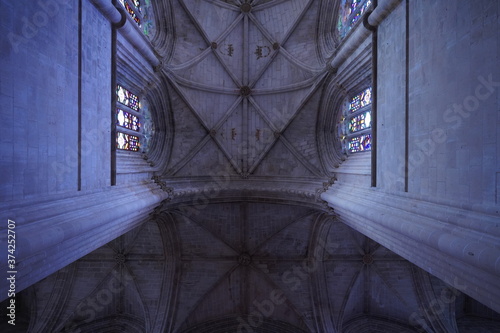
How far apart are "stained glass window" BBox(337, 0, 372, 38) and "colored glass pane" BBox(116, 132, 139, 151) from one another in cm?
883

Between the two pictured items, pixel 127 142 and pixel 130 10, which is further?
pixel 127 142

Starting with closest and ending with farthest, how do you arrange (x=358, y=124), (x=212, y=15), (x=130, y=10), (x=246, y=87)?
(x=130, y=10) < (x=358, y=124) < (x=212, y=15) < (x=246, y=87)

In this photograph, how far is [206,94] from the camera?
13.4 metres

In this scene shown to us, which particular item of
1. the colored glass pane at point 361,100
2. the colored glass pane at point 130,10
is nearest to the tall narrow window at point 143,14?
the colored glass pane at point 130,10

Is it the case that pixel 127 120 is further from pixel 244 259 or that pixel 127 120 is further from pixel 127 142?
pixel 244 259

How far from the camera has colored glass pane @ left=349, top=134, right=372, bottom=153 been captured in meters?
10.0

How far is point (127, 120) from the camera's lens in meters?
10.5

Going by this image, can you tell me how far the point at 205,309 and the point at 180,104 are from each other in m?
9.57

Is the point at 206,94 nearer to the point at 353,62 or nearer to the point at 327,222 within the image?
the point at 353,62

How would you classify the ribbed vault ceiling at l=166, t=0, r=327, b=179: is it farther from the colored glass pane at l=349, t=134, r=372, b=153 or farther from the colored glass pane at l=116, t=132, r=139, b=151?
the colored glass pane at l=116, t=132, r=139, b=151

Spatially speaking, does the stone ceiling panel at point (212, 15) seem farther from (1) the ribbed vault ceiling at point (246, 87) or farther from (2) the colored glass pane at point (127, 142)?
(2) the colored glass pane at point (127, 142)

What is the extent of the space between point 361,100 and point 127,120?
28.0 ft

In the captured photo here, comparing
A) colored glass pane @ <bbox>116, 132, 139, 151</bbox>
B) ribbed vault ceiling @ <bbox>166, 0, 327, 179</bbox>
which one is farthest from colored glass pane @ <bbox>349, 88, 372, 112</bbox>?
colored glass pane @ <bbox>116, 132, 139, 151</bbox>

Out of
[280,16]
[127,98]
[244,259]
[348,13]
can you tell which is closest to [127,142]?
[127,98]
